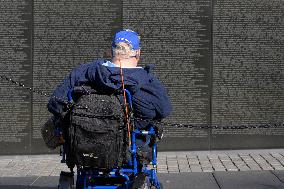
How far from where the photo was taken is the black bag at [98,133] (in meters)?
4.04

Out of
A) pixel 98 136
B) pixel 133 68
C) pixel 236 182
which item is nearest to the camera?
pixel 98 136

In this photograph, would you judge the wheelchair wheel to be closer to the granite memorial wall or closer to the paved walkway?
the paved walkway

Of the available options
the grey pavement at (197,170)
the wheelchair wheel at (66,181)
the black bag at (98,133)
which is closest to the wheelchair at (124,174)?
the wheelchair wheel at (66,181)

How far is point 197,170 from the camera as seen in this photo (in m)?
7.99

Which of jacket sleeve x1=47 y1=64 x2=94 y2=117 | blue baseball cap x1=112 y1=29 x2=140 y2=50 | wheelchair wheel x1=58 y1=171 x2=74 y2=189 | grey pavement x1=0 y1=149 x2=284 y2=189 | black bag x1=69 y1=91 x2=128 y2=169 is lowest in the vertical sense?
grey pavement x1=0 y1=149 x2=284 y2=189

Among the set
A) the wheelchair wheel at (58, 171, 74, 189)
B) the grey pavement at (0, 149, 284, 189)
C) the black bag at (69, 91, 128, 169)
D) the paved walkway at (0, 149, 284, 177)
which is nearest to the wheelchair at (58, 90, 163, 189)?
the wheelchair wheel at (58, 171, 74, 189)

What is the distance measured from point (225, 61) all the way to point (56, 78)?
108 inches

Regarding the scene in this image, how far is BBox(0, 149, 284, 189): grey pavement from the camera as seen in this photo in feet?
23.4

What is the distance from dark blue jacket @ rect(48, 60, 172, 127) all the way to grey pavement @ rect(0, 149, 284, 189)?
2.86 metres

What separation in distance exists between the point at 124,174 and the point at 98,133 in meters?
0.50

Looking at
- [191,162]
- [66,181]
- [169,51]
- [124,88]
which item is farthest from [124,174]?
[169,51]

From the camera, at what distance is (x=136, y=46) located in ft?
14.5

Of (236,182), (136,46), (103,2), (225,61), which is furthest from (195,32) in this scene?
(136,46)

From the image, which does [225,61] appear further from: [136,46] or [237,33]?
[136,46]
